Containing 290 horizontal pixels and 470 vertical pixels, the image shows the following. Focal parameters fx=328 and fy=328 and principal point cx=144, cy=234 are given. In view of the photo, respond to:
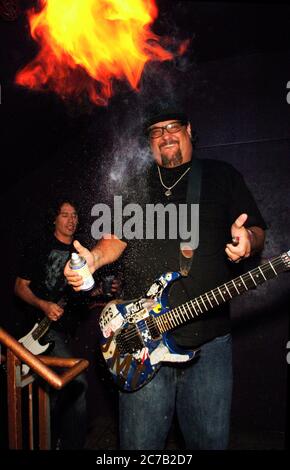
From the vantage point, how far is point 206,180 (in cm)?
273

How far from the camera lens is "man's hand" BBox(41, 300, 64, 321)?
Answer: 412cm

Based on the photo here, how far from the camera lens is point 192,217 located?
268 centimetres

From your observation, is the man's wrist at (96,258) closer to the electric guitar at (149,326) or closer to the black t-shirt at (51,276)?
the electric guitar at (149,326)

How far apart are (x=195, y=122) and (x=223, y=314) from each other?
2.81 metres

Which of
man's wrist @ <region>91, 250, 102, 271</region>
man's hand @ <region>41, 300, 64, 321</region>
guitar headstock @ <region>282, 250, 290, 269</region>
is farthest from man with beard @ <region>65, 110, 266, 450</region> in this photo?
man's hand @ <region>41, 300, 64, 321</region>

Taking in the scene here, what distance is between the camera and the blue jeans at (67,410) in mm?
4027

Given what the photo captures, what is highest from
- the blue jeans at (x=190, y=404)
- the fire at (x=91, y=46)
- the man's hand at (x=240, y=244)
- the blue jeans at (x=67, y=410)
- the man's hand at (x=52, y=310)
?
the fire at (x=91, y=46)

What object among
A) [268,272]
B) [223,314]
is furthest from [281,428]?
[268,272]

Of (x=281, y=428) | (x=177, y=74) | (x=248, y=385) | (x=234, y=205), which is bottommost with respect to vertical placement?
(x=281, y=428)

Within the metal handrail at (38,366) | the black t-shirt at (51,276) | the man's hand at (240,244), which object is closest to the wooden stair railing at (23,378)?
the metal handrail at (38,366)

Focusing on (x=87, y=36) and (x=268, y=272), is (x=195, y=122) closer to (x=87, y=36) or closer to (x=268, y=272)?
(x=87, y=36)

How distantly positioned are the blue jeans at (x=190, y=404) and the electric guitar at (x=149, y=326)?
0.12 metres

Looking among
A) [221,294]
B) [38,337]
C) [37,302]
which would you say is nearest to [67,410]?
[38,337]

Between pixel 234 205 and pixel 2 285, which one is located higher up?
pixel 234 205
